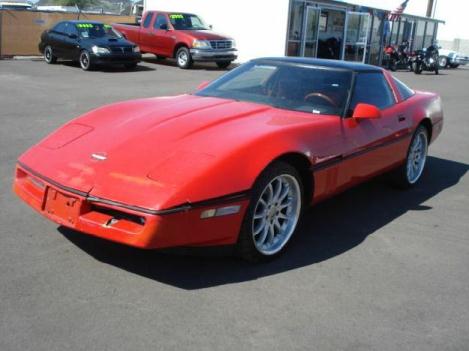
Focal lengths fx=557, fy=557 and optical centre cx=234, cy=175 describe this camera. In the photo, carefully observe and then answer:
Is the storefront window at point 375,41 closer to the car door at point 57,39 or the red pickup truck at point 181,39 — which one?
the red pickup truck at point 181,39

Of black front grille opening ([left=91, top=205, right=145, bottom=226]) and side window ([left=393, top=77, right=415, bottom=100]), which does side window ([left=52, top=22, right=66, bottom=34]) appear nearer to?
side window ([left=393, top=77, right=415, bottom=100])

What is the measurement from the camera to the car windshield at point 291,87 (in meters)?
4.59

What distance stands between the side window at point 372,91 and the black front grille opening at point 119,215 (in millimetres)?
2271

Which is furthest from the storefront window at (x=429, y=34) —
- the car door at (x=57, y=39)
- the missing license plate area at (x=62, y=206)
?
the missing license plate area at (x=62, y=206)

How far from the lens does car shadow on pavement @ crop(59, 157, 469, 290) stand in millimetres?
3502

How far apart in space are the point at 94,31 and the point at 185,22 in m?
3.71

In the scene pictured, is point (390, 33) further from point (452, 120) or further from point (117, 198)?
point (117, 198)

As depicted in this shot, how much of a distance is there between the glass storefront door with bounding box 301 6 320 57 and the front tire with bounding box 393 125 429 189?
1788cm

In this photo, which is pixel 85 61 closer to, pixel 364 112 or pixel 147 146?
pixel 364 112

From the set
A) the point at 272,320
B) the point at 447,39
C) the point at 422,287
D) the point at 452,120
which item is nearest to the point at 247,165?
the point at 272,320

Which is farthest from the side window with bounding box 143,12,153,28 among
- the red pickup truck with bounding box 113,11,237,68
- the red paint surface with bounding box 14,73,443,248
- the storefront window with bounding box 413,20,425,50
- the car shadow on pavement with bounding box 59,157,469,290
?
the storefront window with bounding box 413,20,425,50

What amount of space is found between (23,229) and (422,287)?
284 cm

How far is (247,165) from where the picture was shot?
347cm

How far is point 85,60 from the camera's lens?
16391 millimetres
